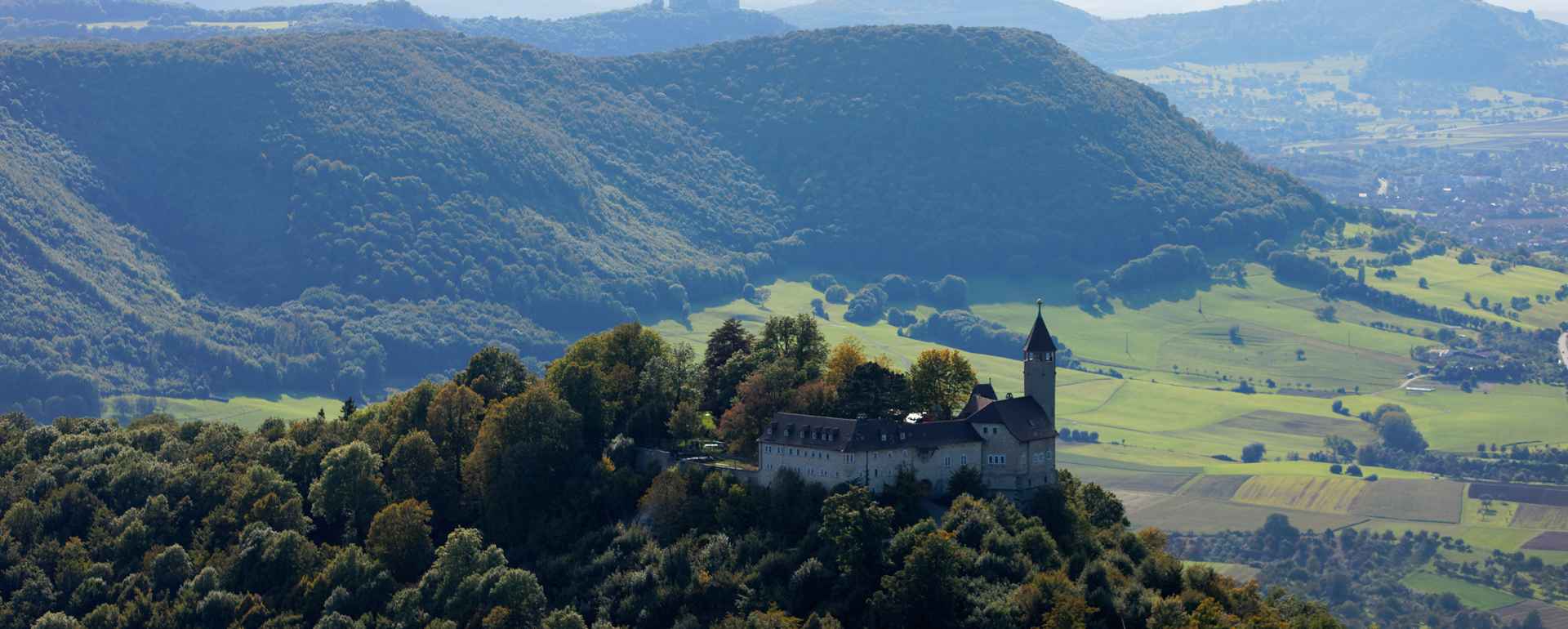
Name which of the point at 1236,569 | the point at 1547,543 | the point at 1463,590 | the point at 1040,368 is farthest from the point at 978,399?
the point at 1547,543

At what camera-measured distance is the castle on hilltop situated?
10825cm

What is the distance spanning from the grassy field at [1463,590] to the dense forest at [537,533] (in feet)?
232

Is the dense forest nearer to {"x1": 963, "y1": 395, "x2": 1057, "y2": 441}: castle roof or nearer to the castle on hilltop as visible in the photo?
the castle on hilltop

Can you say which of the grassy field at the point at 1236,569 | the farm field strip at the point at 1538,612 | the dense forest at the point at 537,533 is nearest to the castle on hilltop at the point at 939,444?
the dense forest at the point at 537,533

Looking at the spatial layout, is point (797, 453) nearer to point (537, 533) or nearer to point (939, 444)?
point (939, 444)

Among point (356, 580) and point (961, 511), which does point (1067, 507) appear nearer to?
point (961, 511)

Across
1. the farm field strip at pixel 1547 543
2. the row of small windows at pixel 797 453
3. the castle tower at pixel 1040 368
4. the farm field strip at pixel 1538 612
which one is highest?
the castle tower at pixel 1040 368

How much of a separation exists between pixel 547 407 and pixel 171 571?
82.0 ft

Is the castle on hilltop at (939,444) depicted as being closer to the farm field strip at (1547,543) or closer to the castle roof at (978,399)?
the castle roof at (978,399)

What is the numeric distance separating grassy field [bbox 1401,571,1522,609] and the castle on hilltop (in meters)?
88.6

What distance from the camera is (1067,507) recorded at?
11088 centimetres

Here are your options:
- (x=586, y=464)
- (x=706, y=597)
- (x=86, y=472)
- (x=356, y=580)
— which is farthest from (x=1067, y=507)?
(x=86, y=472)

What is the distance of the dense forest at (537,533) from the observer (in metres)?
105

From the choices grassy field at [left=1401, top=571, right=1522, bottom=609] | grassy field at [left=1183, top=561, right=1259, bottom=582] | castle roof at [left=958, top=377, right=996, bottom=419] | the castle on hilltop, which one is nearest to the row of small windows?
the castle on hilltop
